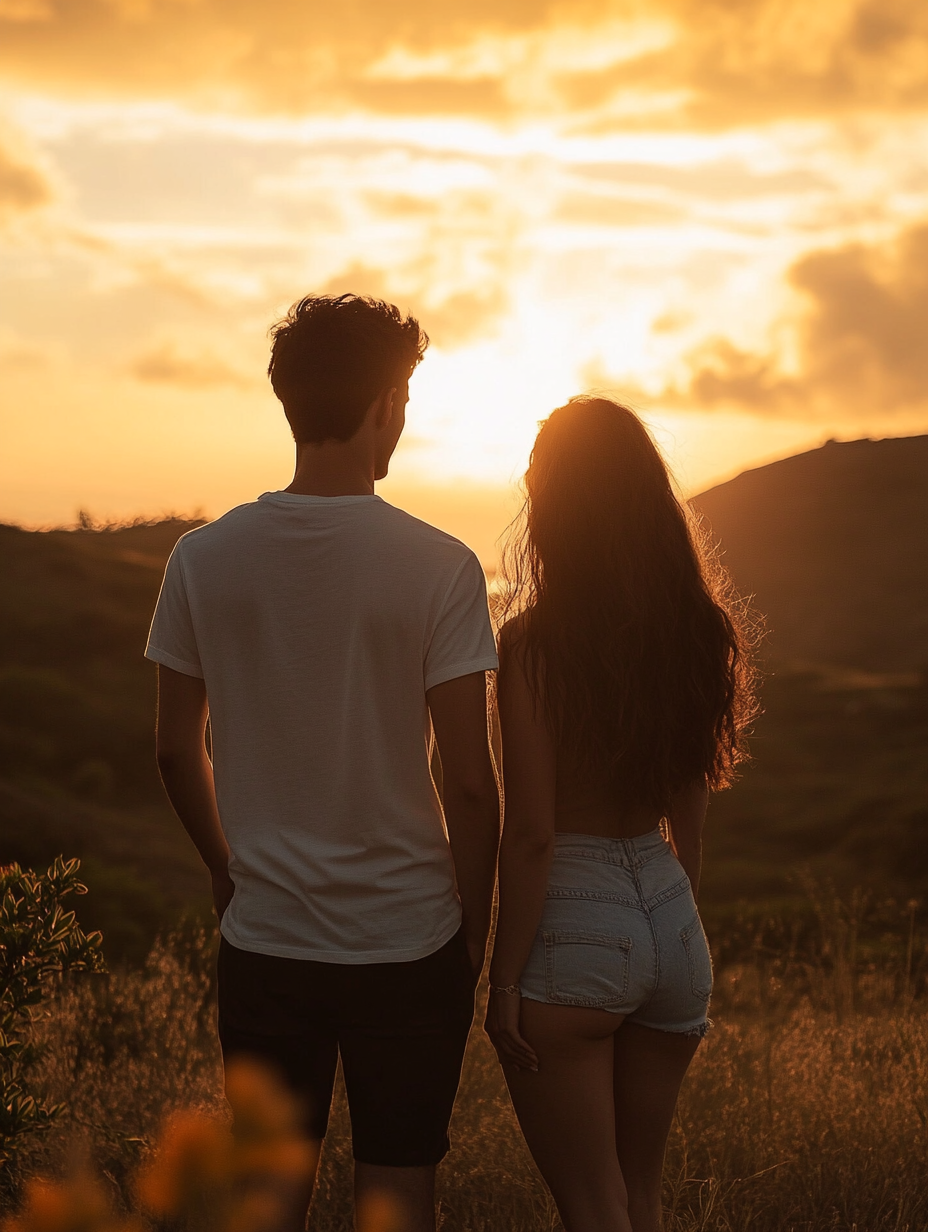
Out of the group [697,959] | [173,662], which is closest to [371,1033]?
[697,959]

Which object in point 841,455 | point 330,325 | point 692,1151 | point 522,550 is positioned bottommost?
point 692,1151

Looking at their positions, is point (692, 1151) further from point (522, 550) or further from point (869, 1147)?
point (522, 550)

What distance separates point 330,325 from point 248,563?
1.69 feet

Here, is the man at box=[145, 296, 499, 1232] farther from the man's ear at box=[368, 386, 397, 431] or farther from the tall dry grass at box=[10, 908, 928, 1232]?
the tall dry grass at box=[10, 908, 928, 1232]

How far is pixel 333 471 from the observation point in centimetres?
234

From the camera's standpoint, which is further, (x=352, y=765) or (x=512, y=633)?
(x=512, y=633)

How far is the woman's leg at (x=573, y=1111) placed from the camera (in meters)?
2.42

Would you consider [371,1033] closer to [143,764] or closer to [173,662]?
[173,662]

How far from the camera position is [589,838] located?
8.30 ft

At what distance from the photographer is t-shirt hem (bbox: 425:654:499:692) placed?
226 centimetres

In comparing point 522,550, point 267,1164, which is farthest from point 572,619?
point 267,1164

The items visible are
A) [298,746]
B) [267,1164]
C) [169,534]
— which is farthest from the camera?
[169,534]

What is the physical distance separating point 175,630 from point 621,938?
1.16 metres

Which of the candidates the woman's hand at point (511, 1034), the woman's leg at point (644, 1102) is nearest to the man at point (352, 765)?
the woman's hand at point (511, 1034)
